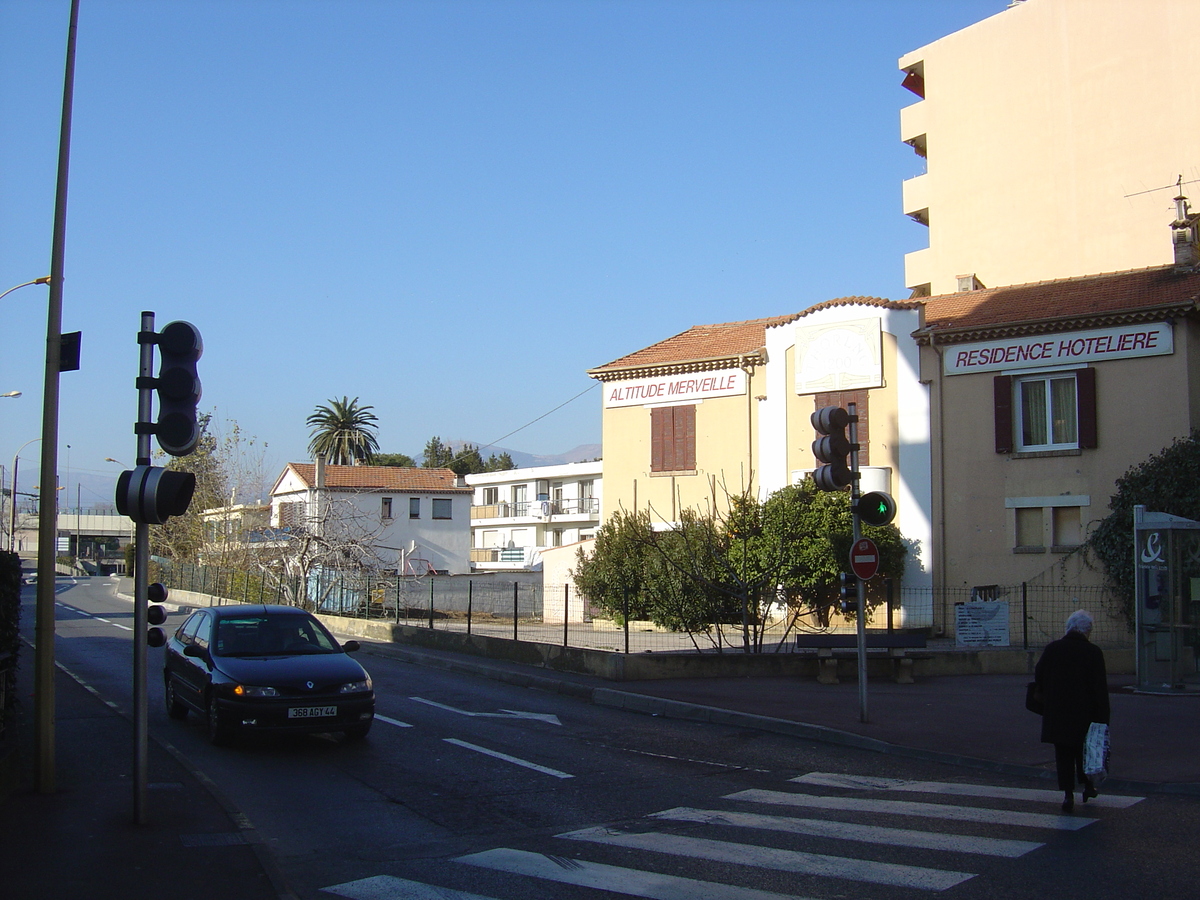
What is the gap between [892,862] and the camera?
6.91 meters

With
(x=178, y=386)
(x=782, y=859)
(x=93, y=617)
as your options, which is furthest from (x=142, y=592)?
(x=93, y=617)

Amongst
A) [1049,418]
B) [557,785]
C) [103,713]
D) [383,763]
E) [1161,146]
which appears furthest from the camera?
[1161,146]

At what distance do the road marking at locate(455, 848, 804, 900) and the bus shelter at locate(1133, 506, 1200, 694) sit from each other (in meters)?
11.1

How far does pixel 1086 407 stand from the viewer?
25250 millimetres

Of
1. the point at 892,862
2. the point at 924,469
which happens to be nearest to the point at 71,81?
the point at 892,862

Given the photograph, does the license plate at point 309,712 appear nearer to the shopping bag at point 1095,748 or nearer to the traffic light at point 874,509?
the traffic light at point 874,509

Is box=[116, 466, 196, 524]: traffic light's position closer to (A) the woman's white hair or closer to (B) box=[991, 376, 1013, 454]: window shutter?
(A) the woman's white hair

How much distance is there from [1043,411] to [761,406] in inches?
296

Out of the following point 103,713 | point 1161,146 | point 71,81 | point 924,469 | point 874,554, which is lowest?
point 103,713

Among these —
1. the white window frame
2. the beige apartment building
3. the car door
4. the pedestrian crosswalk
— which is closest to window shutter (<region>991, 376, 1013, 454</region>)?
the white window frame

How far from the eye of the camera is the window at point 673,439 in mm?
31609

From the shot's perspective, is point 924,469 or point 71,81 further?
point 924,469

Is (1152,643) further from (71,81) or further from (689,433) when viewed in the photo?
(689,433)

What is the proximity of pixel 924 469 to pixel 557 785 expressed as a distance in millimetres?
20043
